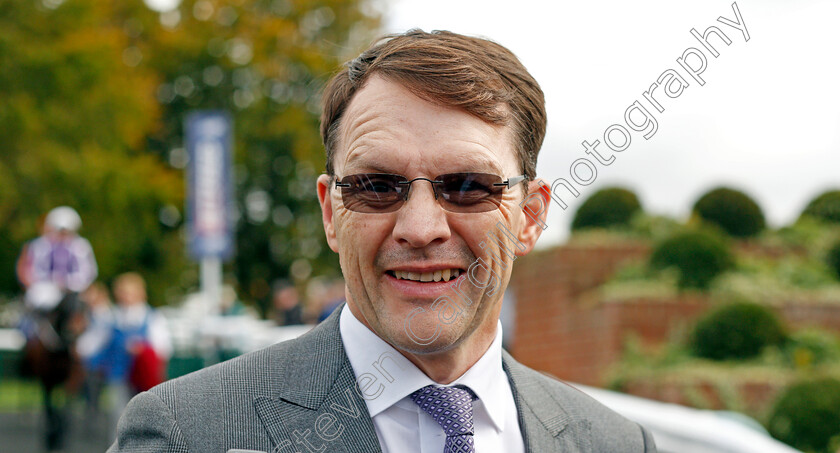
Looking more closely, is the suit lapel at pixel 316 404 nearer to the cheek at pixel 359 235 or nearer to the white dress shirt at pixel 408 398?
the white dress shirt at pixel 408 398

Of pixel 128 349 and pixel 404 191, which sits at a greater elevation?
pixel 404 191

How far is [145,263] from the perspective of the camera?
27.2m

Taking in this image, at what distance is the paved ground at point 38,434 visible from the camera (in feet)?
33.6

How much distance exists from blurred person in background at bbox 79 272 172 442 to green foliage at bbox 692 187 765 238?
7.64 meters

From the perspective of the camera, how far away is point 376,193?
2.22m

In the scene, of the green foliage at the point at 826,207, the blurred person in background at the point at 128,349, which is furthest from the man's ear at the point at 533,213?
the green foliage at the point at 826,207

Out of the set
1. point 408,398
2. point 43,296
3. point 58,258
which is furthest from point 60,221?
point 408,398

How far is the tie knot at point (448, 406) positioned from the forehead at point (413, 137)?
53 cm

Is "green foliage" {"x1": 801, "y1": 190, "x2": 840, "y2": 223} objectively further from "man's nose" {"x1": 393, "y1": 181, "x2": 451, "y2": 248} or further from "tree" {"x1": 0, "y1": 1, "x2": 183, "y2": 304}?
"tree" {"x1": 0, "y1": 1, "x2": 183, "y2": 304}

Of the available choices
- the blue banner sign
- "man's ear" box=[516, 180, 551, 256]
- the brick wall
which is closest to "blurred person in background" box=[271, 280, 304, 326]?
the blue banner sign

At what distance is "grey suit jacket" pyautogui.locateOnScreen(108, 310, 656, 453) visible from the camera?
6.97ft

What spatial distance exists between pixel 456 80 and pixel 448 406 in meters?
0.77

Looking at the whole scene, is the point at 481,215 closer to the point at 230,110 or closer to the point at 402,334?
the point at 402,334

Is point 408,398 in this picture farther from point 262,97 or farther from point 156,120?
point 156,120
